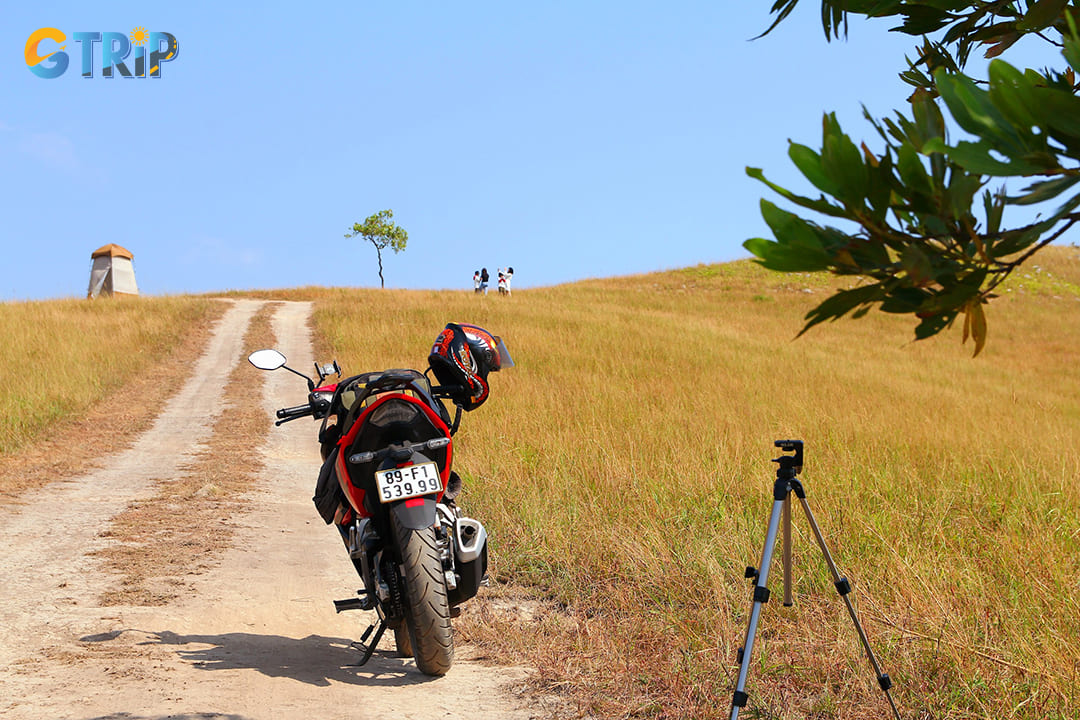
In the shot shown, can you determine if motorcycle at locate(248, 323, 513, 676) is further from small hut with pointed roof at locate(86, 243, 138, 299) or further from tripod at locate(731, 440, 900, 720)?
small hut with pointed roof at locate(86, 243, 138, 299)

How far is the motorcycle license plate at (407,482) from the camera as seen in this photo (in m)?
3.51

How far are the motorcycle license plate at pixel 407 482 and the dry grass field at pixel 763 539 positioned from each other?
988 millimetres

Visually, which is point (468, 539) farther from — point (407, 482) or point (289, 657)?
point (289, 657)

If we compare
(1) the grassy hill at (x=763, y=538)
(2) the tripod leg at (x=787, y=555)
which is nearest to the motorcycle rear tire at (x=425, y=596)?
(1) the grassy hill at (x=763, y=538)

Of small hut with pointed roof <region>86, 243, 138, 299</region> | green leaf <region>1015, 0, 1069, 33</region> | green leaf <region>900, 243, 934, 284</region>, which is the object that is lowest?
green leaf <region>900, 243, 934, 284</region>

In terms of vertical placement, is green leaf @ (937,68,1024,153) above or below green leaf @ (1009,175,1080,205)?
above

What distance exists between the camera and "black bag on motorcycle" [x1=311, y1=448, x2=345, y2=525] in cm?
402

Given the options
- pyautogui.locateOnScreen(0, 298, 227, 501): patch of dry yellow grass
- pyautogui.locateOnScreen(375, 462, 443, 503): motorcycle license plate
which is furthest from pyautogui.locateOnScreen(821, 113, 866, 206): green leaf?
pyautogui.locateOnScreen(0, 298, 227, 501): patch of dry yellow grass

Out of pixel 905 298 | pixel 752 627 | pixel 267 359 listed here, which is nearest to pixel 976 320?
pixel 905 298

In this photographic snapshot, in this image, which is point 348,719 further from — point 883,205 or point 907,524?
point 907,524

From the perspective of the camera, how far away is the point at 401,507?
139 inches

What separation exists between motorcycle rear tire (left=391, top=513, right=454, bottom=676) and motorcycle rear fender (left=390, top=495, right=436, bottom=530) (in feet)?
A: 0.08

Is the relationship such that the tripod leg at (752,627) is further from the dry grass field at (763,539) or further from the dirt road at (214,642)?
the dirt road at (214,642)

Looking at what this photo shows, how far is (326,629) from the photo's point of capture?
4469mm
